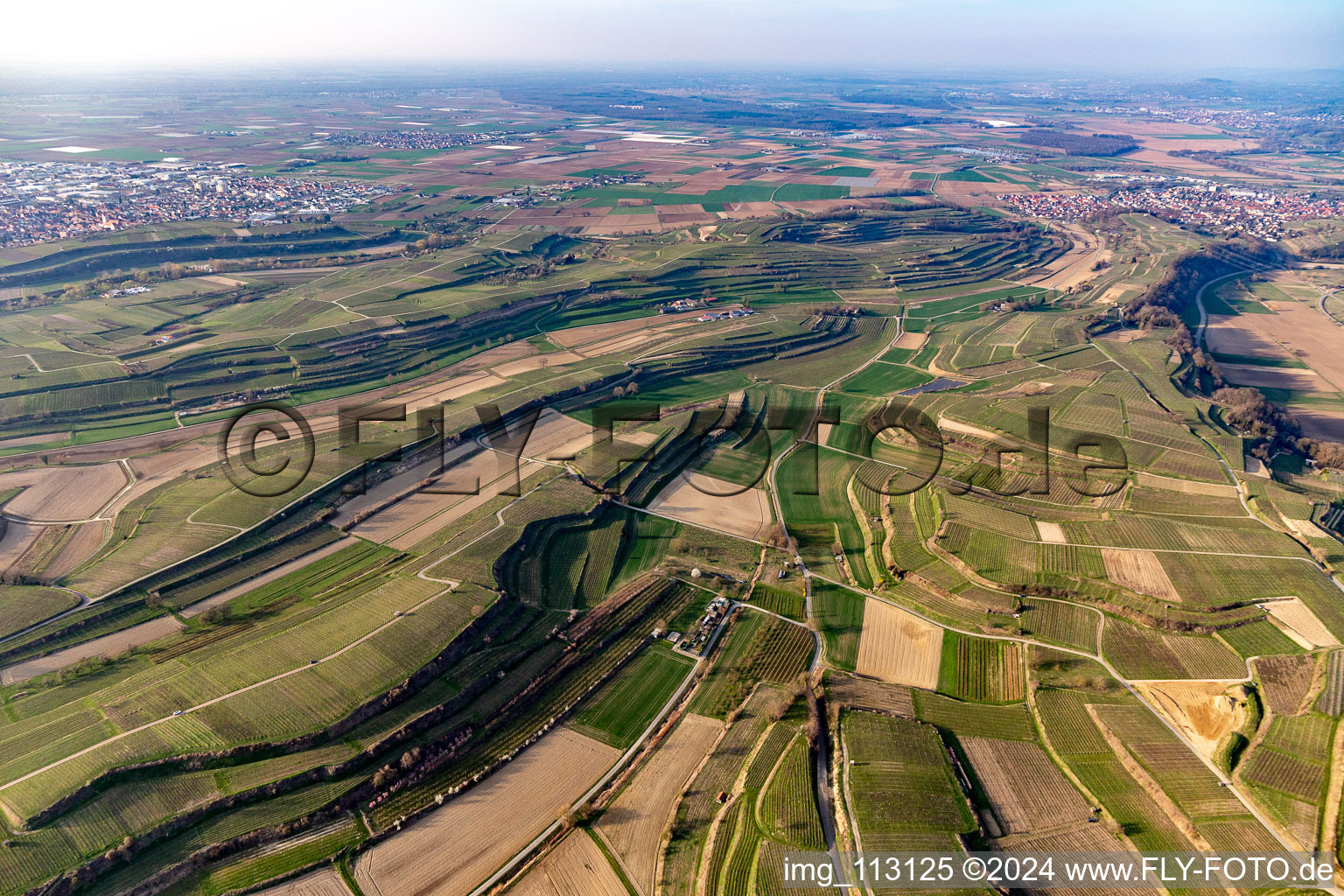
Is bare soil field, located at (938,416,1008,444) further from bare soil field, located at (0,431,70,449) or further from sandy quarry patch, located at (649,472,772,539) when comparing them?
bare soil field, located at (0,431,70,449)

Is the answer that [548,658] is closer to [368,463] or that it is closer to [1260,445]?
[368,463]

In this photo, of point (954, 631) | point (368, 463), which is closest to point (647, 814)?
point (954, 631)

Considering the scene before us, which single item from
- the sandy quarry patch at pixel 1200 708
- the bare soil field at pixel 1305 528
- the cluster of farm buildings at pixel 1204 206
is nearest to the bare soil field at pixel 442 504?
the sandy quarry patch at pixel 1200 708

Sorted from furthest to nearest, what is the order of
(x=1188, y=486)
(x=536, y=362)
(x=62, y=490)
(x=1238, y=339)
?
(x=1238, y=339) < (x=536, y=362) < (x=62, y=490) < (x=1188, y=486)

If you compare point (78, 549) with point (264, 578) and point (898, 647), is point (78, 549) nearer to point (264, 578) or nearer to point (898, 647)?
point (264, 578)

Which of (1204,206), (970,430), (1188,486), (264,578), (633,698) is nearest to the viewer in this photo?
(633,698)

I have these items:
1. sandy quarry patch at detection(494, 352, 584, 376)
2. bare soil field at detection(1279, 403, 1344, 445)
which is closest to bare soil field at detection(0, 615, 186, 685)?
sandy quarry patch at detection(494, 352, 584, 376)

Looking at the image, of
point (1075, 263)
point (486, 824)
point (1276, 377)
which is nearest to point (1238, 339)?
point (1276, 377)

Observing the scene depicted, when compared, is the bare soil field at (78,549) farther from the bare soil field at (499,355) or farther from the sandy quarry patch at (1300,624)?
the sandy quarry patch at (1300,624)
